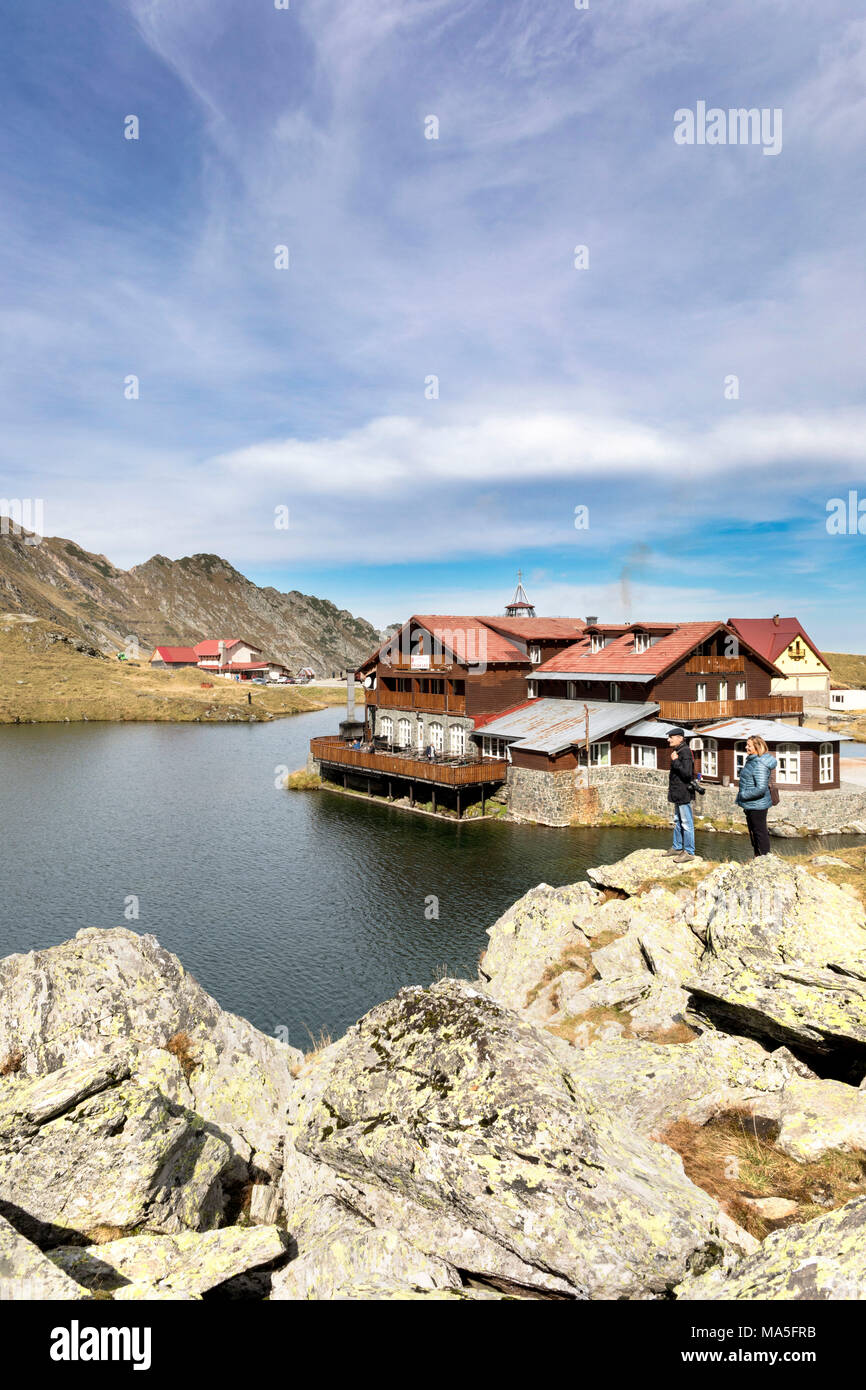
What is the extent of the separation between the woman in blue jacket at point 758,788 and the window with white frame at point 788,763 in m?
30.5

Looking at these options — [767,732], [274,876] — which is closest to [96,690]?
[274,876]

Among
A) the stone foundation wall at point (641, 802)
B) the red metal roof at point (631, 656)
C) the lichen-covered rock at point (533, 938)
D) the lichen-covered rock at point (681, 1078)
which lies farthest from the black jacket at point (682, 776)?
the red metal roof at point (631, 656)

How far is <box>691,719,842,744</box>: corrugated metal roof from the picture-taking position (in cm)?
4222

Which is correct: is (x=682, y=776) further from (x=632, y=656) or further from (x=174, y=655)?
(x=174, y=655)

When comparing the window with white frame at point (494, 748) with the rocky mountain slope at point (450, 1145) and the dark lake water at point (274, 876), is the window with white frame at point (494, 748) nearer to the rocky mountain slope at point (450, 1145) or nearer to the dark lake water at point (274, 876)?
Result: the dark lake water at point (274, 876)

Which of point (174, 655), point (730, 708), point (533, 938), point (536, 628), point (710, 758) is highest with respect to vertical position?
point (174, 655)

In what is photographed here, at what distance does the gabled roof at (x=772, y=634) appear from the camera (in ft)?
276

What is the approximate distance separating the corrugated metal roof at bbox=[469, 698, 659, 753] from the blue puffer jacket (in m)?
30.7

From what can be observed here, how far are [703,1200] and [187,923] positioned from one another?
87.6 feet

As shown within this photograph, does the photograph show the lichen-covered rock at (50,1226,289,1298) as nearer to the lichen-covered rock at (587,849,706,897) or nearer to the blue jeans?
the lichen-covered rock at (587,849,706,897)

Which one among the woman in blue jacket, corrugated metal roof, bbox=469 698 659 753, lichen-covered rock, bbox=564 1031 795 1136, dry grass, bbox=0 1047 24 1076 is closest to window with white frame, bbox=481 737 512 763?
corrugated metal roof, bbox=469 698 659 753

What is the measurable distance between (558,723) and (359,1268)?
4664 cm

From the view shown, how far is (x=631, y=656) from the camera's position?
5303cm

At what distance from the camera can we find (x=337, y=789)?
5941 cm
